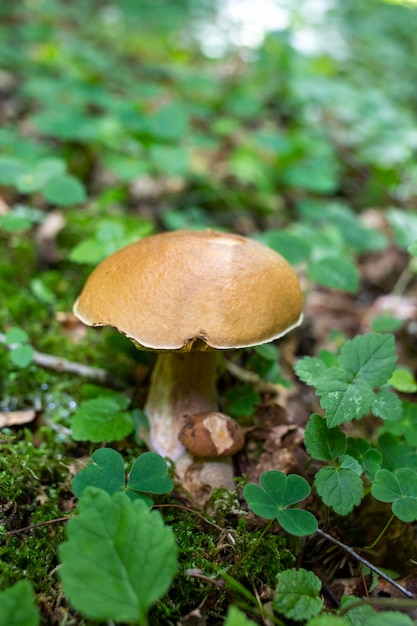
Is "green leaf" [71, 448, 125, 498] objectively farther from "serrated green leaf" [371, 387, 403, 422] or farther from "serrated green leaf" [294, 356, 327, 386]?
"serrated green leaf" [371, 387, 403, 422]

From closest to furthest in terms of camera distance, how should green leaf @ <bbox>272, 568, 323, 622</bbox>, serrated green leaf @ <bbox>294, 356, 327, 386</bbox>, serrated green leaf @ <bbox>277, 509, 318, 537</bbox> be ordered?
green leaf @ <bbox>272, 568, 323, 622</bbox> → serrated green leaf @ <bbox>277, 509, 318, 537</bbox> → serrated green leaf @ <bbox>294, 356, 327, 386</bbox>

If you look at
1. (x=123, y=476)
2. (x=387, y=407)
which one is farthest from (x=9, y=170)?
(x=387, y=407)

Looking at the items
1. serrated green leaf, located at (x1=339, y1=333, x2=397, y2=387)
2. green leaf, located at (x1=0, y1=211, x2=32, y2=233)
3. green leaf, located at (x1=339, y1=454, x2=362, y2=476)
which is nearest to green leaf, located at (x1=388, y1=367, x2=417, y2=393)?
serrated green leaf, located at (x1=339, y1=333, x2=397, y2=387)

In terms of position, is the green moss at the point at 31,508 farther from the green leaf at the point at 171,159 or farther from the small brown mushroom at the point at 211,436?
the green leaf at the point at 171,159

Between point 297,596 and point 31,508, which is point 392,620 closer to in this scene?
point 297,596

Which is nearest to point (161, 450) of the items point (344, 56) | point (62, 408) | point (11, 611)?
point (62, 408)

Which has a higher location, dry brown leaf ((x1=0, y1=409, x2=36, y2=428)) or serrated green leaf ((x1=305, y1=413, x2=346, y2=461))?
serrated green leaf ((x1=305, y1=413, x2=346, y2=461))
